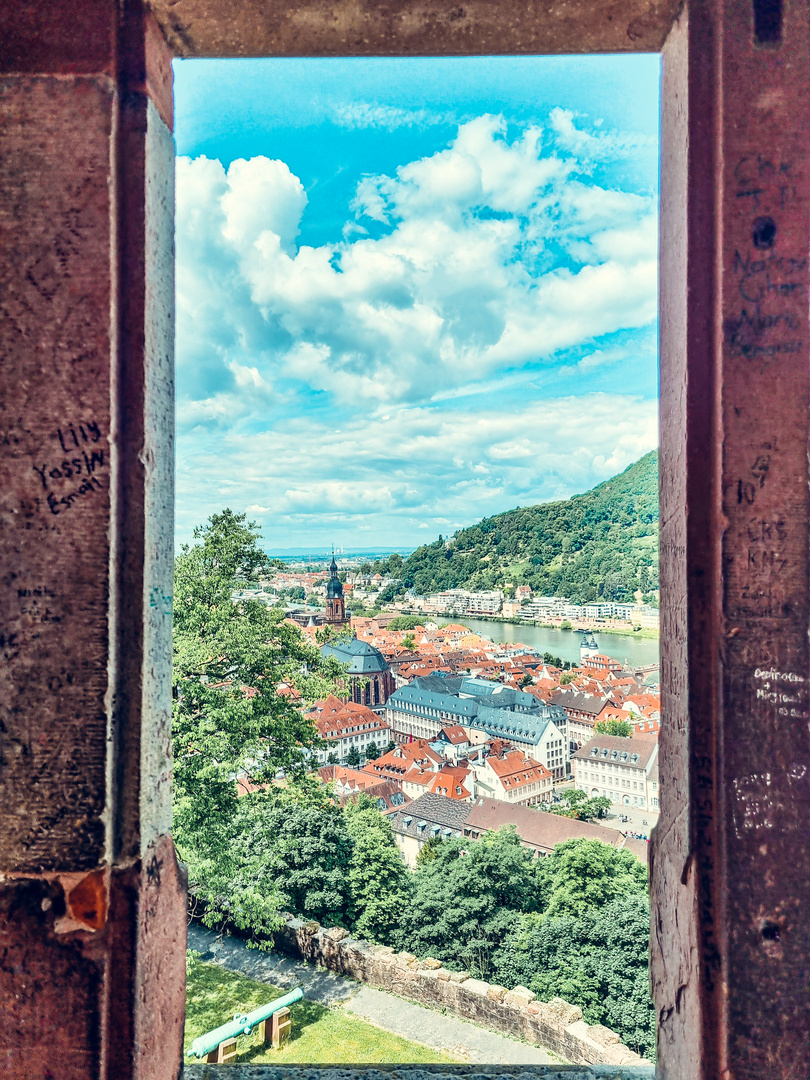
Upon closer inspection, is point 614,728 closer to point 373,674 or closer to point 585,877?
point 585,877

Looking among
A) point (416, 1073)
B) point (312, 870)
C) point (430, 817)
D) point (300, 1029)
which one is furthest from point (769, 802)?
point (430, 817)

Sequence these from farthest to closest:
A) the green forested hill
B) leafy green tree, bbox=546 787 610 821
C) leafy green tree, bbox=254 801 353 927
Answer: leafy green tree, bbox=546 787 610 821 < the green forested hill < leafy green tree, bbox=254 801 353 927

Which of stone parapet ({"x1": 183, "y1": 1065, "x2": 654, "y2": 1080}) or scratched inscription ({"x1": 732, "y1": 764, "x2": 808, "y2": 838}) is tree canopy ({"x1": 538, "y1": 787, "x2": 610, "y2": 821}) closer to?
stone parapet ({"x1": 183, "y1": 1065, "x2": 654, "y2": 1080})

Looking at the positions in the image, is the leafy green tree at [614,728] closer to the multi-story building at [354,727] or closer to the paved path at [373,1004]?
the multi-story building at [354,727]

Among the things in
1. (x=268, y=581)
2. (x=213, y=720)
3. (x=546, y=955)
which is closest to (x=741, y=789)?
(x=213, y=720)

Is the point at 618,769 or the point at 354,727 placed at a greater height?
the point at 618,769

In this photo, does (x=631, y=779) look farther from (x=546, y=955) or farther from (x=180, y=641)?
(x=180, y=641)

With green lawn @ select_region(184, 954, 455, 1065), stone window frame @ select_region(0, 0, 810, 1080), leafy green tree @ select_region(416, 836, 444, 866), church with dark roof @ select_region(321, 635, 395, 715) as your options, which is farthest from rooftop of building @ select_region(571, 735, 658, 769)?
stone window frame @ select_region(0, 0, 810, 1080)
